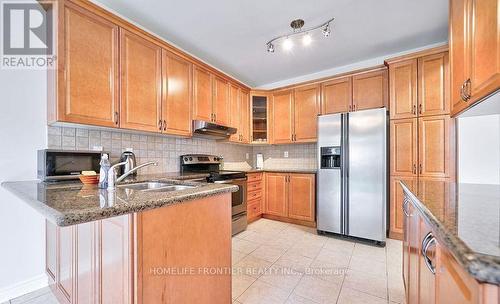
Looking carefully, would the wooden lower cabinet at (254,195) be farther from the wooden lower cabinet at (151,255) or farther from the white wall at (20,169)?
the white wall at (20,169)

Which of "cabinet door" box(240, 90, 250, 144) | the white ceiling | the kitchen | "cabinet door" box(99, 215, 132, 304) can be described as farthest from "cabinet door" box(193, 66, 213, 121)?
"cabinet door" box(99, 215, 132, 304)

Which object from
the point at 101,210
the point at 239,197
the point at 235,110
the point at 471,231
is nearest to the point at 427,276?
the point at 471,231

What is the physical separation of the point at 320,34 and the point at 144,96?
209cm

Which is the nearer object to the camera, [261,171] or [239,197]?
[239,197]

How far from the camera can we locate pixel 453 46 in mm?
1384

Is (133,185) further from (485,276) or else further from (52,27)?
(485,276)

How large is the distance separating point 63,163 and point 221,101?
2029 mm

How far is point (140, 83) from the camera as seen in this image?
2.16 m

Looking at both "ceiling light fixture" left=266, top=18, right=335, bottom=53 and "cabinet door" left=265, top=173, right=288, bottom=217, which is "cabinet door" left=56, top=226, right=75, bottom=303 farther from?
"cabinet door" left=265, top=173, right=288, bottom=217

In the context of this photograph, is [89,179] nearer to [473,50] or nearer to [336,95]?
[473,50]

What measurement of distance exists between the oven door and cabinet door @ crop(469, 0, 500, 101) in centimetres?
243

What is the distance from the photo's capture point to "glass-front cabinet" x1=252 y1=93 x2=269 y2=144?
12.9 ft

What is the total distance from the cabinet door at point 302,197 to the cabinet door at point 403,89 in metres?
1.40

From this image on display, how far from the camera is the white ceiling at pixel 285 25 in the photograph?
6.67 feet
